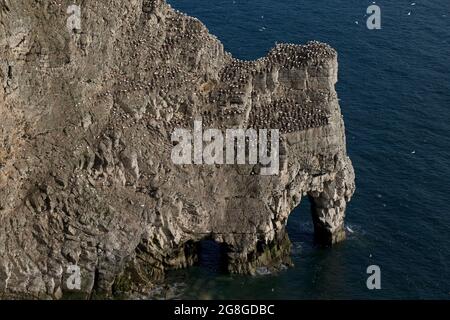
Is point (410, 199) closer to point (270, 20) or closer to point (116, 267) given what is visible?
point (116, 267)

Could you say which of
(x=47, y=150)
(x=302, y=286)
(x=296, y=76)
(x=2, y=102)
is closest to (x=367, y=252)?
(x=302, y=286)

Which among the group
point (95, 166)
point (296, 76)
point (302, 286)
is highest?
point (296, 76)

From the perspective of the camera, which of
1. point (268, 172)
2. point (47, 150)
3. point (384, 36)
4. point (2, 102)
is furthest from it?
point (384, 36)

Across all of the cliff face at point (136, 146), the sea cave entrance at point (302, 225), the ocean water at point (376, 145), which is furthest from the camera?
the sea cave entrance at point (302, 225)

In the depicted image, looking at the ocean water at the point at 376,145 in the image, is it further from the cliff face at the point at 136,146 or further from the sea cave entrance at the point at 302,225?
the cliff face at the point at 136,146

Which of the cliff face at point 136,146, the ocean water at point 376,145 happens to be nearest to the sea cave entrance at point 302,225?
the ocean water at point 376,145

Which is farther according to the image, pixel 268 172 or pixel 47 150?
pixel 268 172

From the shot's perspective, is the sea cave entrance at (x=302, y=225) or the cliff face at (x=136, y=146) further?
the sea cave entrance at (x=302, y=225)
